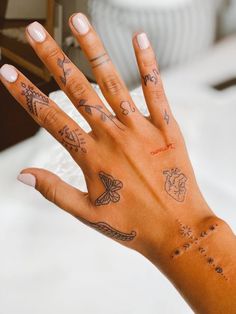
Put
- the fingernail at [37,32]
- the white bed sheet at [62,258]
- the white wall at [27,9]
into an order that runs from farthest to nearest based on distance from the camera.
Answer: the white wall at [27,9], the white bed sheet at [62,258], the fingernail at [37,32]

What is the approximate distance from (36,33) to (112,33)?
3.73ft

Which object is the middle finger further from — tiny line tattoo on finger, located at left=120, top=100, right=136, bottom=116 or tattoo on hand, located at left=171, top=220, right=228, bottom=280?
tattoo on hand, located at left=171, top=220, right=228, bottom=280

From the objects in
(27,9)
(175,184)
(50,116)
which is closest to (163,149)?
(175,184)

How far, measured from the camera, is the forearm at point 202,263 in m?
0.62

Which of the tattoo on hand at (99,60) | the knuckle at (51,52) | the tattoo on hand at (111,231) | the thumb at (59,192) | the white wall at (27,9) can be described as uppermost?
the white wall at (27,9)

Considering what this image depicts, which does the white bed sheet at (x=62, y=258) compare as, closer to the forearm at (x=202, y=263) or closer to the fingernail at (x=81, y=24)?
the forearm at (x=202, y=263)

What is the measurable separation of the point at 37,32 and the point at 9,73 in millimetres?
61

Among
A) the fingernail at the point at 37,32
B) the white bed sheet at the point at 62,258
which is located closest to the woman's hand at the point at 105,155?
the fingernail at the point at 37,32

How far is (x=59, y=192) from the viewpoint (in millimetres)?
625

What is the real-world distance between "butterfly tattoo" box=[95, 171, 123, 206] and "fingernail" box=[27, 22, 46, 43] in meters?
0.18

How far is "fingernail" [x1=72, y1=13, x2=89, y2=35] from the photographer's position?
627 millimetres

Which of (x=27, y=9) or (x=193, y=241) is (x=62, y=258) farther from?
(x=27, y=9)

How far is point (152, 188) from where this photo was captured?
646 mm

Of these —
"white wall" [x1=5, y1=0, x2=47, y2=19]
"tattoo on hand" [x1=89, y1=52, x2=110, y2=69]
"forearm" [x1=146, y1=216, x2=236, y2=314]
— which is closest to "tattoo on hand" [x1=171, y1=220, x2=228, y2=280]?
"forearm" [x1=146, y1=216, x2=236, y2=314]
